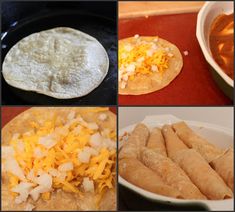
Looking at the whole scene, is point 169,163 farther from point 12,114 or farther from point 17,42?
point 17,42

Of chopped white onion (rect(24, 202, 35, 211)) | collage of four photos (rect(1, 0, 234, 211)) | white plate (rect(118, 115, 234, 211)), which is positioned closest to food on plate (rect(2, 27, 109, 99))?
collage of four photos (rect(1, 0, 234, 211))

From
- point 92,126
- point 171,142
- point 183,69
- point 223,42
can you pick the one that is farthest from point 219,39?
point 92,126

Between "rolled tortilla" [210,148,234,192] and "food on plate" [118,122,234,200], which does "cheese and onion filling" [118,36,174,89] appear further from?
"rolled tortilla" [210,148,234,192]

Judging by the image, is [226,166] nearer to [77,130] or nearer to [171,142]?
[171,142]

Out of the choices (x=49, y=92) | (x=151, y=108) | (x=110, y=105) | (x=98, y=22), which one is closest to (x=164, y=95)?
(x=151, y=108)

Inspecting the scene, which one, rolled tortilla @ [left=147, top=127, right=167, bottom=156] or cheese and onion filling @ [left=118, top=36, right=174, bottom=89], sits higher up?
cheese and onion filling @ [left=118, top=36, right=174, bottom=89]

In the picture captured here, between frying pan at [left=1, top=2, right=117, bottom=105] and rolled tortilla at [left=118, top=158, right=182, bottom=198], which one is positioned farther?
frying pan at [left=1, top=2, right=117, bottom=105]

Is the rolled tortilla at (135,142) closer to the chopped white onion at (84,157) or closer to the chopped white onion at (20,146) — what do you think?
the chopped white onion at (84,157)

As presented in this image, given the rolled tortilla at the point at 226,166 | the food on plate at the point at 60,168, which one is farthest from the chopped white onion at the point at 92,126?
the rolled tortilla at the point at 226,166
